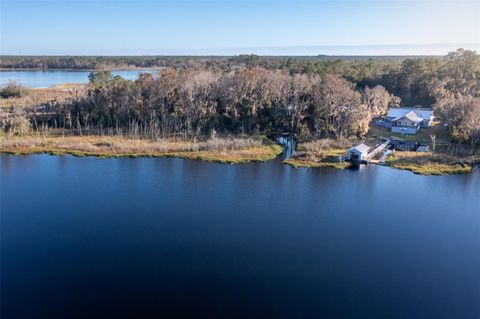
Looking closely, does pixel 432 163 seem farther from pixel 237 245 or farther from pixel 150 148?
pixel 150 148

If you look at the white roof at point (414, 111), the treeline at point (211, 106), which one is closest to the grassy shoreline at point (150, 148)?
the treeline at point (211, 106)

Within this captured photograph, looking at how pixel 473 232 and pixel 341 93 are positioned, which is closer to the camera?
pixel 473 232

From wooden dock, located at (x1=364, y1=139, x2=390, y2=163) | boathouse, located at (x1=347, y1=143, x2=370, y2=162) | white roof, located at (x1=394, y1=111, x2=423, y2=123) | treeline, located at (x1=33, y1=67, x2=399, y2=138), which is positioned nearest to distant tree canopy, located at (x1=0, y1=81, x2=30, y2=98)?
treeline, located at (x1=33, y1=67, x2=399, y2=138)

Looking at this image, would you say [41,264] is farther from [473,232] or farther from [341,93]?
[341,93]

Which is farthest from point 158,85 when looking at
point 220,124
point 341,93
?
point 341,93

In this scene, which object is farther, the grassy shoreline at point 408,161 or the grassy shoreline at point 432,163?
the grassy shoreline at point 408,161

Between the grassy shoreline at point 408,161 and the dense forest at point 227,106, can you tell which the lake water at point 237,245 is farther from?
the dense forest at point 227,106
